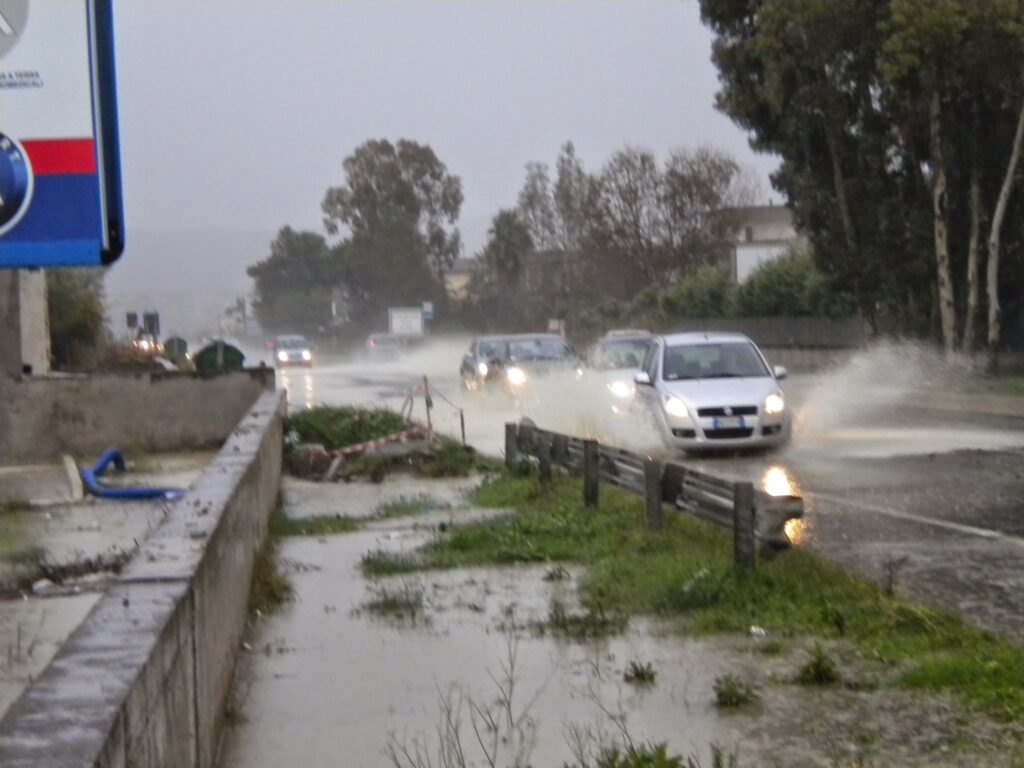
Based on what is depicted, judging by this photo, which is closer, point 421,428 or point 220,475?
point 220,475

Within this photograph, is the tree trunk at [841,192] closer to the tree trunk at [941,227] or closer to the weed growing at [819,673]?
the tree trunk at [941,227]

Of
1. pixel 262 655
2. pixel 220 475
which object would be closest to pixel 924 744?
pixel 262 655

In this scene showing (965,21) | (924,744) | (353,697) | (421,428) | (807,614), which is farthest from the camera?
(965,21)

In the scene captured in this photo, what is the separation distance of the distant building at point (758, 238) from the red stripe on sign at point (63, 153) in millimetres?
54421

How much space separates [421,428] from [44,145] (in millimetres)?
13380

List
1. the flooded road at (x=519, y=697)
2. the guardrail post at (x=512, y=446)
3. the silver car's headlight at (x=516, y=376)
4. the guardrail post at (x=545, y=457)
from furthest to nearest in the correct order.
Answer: the silver car's headlight at (x=516, y=376) < the guardrail post at (x=512, y=446) < the guardrail post at (x=545, y=457) < the flooded road at (x=519, y=697)

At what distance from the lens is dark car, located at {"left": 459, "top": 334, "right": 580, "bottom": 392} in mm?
29562

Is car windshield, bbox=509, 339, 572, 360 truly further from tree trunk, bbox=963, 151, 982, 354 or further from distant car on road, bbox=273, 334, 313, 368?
distant car on road, bbox=273, 334, 313, 368

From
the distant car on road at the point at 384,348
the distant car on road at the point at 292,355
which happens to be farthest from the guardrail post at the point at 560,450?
the distant car on road at the point at 384,348

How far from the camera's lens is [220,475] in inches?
414

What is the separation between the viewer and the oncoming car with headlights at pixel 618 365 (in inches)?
870

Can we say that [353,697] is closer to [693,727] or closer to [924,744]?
[693,727]

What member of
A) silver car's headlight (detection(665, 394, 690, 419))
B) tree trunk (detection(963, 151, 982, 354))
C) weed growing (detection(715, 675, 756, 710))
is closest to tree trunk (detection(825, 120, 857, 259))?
tree trunk (detection(963, 151, 982, 354))

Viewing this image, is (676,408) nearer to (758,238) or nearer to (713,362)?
(713,362)
